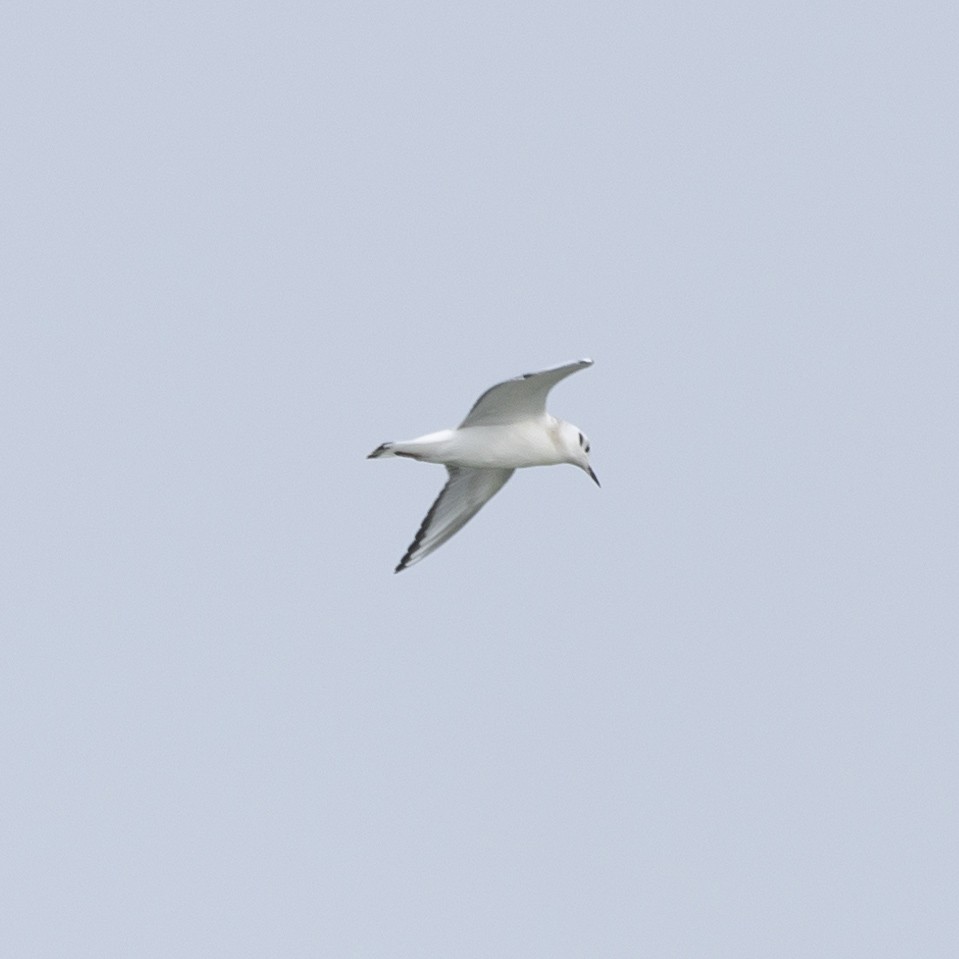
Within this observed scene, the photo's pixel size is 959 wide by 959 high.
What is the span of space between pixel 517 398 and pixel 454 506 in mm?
2311

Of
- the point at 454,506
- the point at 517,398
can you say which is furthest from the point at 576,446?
the point at 454,506

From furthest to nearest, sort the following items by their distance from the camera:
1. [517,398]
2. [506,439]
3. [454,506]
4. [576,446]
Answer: [454,506] → [576,446] → [506,439] → [517,398]

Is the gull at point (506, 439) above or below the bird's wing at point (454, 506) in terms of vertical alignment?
above

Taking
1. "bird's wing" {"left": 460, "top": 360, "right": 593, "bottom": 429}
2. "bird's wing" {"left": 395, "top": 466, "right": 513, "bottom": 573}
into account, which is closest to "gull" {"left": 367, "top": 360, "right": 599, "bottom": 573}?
"bird's wing" {"left": 460, "top": 360, "right": 593, "bottom": 429}

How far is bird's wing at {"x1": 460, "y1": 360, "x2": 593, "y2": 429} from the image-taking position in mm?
17359

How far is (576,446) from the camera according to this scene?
19.3 m

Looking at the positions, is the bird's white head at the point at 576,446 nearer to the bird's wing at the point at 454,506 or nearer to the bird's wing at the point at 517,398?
the bird's wing at the point at 517,398

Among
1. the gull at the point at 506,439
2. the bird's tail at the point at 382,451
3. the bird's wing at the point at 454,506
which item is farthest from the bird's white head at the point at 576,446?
the bird's tail at the point at 382,451

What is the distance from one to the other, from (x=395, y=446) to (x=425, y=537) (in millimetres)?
1808

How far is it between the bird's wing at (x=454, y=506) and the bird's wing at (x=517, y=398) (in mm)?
1370

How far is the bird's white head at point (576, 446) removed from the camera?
1919 centimetres

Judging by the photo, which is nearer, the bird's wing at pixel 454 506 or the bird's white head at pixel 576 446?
the bird's white head at pixel 576 446

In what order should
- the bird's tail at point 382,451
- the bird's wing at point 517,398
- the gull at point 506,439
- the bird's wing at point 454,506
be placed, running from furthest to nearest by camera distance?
1. the bird's wing at point 454,506
2. the bird's tail at point 382,451
3. the gull at point 506,439
4. the bird's wing at point 517,398

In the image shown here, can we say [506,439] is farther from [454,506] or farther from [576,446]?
[454,506]
